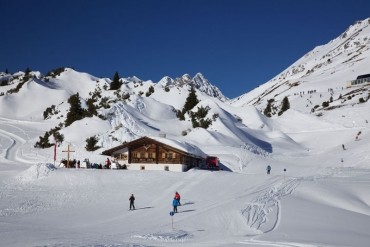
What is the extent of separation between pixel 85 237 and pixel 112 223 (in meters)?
4.75

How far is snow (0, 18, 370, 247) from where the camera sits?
20.5 metres

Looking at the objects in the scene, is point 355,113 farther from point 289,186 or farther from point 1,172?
point 1,172

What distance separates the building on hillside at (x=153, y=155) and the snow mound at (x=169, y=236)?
87.9 ft

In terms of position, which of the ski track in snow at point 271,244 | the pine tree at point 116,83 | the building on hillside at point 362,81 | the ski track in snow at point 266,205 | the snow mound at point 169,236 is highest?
the building on hillside at point 362,81

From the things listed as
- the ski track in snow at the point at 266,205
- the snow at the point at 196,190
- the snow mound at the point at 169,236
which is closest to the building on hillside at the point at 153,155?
the snow at the point at 196,190

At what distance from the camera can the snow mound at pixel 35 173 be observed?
1452 inches

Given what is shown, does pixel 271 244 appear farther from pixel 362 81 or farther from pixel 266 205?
pixel 362 81

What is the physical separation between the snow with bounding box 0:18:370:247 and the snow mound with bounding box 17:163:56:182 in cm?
10

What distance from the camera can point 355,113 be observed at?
8512 centimetres

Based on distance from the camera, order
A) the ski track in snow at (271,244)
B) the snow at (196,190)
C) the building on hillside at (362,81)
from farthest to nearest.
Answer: the building on hillside at (362,81) → the snow at (196,190) → the ski track in snow at (271,244)

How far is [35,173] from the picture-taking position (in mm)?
37406

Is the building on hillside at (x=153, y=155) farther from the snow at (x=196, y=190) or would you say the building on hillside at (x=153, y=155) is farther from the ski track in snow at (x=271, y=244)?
the ski track in snow at (x=271, y=244)

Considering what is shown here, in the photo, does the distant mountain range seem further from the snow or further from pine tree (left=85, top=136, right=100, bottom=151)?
pine tree (left=85, top=136, right=100, bottom=151)

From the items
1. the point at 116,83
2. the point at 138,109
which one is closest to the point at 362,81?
the point at 116,83
